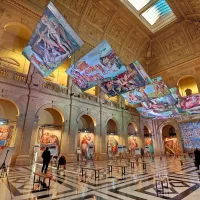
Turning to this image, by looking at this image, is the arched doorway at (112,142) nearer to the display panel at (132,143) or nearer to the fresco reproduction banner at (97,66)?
the display panel at (132,143)

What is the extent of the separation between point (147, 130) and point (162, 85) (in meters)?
11.6

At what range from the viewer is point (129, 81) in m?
10.1

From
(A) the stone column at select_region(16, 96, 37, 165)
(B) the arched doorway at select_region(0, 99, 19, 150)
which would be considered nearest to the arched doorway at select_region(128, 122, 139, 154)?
(A) the stone column at select_region(16, 96, 37, 165)

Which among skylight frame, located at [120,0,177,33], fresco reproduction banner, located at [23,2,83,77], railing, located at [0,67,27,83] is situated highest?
skylight frame, located at [120,0,177,33]

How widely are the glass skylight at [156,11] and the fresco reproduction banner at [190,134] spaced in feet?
44.2

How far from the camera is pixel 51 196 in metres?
3.54

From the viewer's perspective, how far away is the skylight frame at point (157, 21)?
1470 cm

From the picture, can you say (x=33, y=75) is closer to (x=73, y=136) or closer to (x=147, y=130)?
(x=73, y=136)

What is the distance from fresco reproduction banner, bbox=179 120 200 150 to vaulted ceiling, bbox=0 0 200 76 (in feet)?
26.4

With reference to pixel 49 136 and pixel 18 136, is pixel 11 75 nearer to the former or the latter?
pixel 18 136

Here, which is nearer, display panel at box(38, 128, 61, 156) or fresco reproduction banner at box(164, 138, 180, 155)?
display panel at box(38, 128, 61, 156)

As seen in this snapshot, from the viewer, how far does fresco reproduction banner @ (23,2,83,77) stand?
21.1 ft

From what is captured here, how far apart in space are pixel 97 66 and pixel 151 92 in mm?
5830

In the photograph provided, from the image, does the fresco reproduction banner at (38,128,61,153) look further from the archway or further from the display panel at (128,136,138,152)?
the archway
